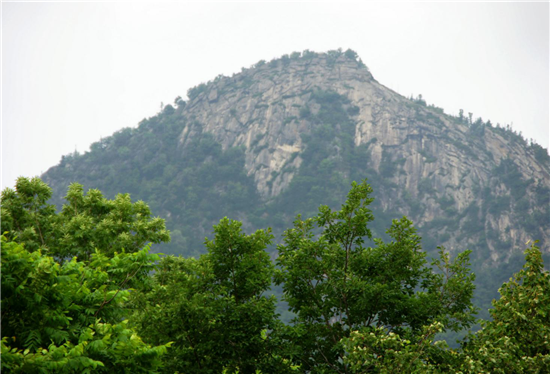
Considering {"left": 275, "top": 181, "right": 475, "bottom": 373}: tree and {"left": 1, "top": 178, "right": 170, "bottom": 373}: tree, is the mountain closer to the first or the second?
{"left": 275, "top": 181, "right": 475, "bottom": 373}: tree

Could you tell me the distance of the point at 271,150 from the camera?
186m

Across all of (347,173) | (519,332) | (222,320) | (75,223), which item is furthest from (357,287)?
(347,173)

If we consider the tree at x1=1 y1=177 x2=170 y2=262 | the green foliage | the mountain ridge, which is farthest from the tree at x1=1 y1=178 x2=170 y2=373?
the mountain ridge

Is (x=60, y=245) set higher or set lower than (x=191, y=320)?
higher

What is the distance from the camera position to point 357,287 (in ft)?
48.6

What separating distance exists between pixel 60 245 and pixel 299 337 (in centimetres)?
1253

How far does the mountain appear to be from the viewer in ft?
523

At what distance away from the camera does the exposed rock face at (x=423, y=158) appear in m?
160

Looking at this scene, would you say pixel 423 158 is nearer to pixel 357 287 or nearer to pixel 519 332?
pixel 357 287

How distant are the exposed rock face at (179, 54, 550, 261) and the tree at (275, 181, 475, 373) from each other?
146 metres

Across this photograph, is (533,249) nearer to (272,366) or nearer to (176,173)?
(272,366)

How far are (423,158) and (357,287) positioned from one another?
6674 inches

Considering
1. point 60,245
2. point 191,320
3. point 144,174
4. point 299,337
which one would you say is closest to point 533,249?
point 299,337

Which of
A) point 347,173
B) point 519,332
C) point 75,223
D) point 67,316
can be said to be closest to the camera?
point 67,316
